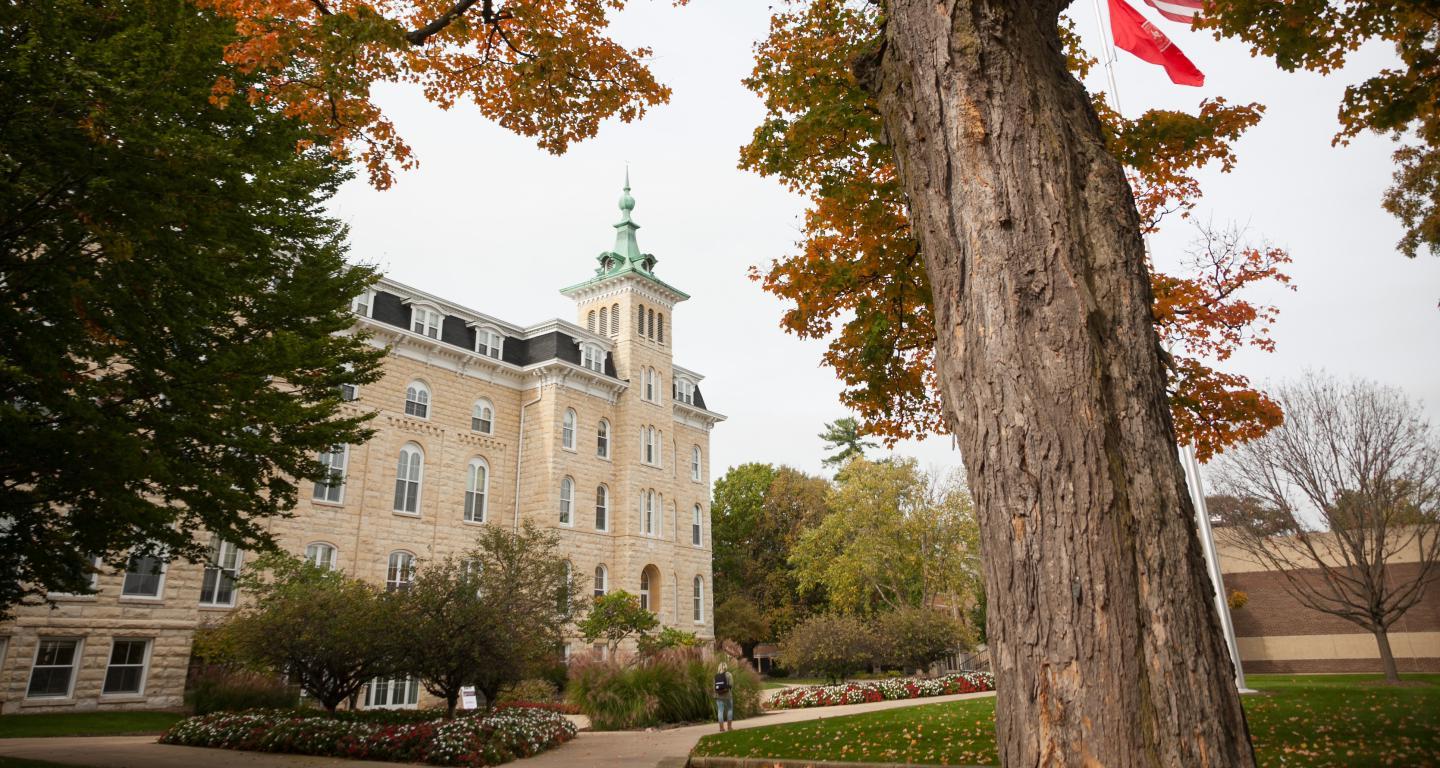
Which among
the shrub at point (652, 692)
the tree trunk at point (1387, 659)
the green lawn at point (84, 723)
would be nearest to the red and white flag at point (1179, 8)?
the shrub at point (652, 692)

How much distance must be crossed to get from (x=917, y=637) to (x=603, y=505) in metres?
14.5

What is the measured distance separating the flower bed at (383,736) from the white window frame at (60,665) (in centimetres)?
717

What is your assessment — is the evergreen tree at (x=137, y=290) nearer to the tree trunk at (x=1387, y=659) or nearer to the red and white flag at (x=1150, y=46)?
the red and white flag at (x=1150, y=46)

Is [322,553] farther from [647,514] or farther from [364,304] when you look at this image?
[647,514]

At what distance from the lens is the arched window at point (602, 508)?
114ft

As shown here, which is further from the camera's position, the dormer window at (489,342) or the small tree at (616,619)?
the dormer window at (489,342)

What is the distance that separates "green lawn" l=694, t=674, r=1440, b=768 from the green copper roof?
1063 inches

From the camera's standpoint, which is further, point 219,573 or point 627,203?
point 627,203

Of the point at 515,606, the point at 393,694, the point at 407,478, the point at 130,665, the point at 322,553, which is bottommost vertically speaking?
the point at 393,694

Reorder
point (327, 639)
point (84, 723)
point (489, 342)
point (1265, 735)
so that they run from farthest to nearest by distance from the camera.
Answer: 1. point (489, 342)
2. point (84, 723)
3. point (327, 639)
4. point (1265, 735)

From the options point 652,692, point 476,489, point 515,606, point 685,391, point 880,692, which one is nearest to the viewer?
point 515,606

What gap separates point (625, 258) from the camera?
4003 centimetres

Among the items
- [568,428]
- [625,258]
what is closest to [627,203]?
[625,258]

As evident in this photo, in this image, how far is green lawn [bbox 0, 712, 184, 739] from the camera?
15367mm
